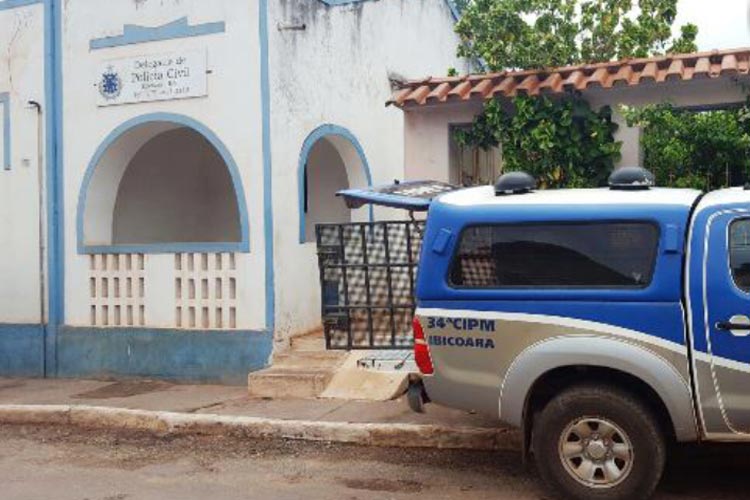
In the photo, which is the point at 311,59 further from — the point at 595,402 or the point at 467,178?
the point at 595,402

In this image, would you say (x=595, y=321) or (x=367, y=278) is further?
(x=367, y=278)

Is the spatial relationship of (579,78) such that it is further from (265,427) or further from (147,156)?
(147,156)

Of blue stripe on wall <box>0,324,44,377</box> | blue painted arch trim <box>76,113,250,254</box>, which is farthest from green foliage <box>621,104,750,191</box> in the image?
blue stripe on wall <box>0,324,44,377</box>

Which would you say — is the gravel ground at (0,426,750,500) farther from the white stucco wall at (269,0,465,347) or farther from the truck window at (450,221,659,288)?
the white stucco wall at (269,0,465,347)

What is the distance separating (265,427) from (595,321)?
3326 mm

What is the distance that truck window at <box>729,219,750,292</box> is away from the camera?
15.2 ft

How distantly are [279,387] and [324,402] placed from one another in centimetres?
62

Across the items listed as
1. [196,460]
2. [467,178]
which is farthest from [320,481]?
[467,178]

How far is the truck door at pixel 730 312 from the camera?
15.0ft

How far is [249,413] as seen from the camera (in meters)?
7.52

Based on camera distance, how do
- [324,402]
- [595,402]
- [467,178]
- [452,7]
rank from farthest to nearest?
[452,7] → [467,178] → [324,402] → [595,402]

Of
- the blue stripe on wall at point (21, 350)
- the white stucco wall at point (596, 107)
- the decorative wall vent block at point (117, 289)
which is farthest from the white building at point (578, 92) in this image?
the blue stripe on wall at point (21, 350)

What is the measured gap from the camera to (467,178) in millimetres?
10188

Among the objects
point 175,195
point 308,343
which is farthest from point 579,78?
point 175,195
